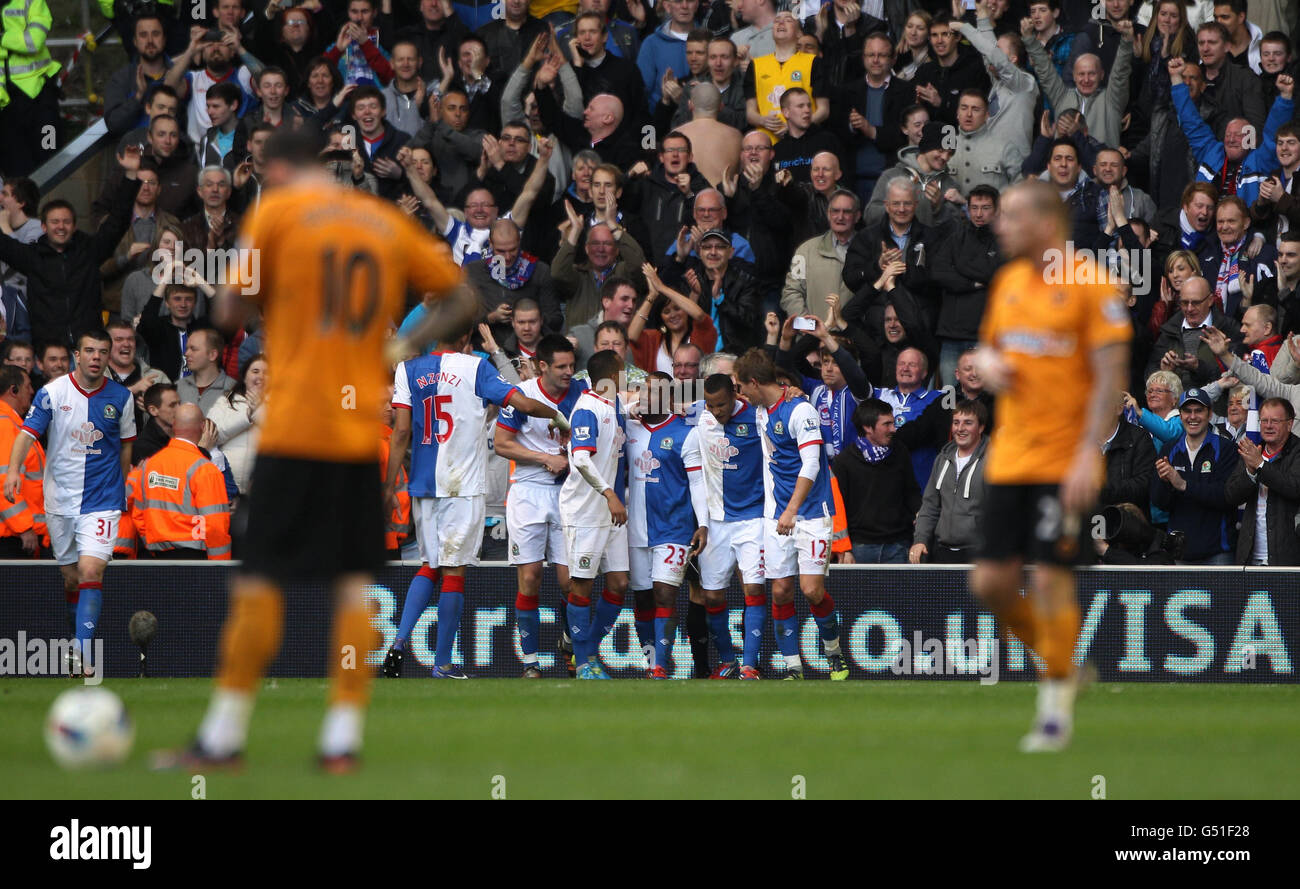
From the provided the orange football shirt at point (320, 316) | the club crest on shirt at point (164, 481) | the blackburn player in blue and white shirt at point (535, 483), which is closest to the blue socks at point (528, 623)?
the blackburn player in blue and white shirt at point (535, 483)

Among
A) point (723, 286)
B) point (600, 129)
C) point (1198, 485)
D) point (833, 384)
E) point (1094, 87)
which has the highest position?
point (1094, 87)

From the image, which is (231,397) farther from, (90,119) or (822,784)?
(822,784)

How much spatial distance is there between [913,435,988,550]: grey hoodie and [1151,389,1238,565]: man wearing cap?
1433mm

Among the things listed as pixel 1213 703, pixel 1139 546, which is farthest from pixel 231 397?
pixel 1213 703

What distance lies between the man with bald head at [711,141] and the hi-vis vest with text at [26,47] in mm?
7121

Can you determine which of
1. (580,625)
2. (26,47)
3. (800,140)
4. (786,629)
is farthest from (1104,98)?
(26,47)

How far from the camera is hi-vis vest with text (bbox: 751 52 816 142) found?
56.3 feet

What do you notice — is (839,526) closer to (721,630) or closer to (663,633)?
(721,630)

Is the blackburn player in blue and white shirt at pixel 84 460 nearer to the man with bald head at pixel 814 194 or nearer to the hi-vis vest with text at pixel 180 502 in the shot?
the hi-vis vest with text at pixel 180 502

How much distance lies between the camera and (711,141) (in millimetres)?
16938

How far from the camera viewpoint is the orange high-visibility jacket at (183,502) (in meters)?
14.6

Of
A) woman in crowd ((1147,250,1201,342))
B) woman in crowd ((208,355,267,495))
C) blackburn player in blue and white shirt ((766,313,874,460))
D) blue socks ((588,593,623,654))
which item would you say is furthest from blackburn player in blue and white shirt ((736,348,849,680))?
woman in crowd ((208,355,267,495))

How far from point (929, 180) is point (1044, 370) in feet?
28.1

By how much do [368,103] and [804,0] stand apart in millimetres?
4636
